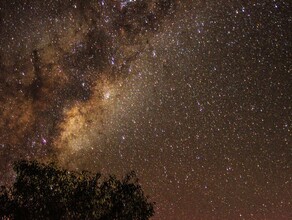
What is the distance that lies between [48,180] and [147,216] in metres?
4.74

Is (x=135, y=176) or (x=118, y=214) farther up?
(x=135, y=176)

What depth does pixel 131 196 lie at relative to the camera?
56.9 ft

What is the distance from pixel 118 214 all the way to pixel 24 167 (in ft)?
15.0

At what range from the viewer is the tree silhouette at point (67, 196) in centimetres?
1571

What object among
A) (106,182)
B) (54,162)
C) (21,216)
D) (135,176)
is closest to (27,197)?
(21,216)

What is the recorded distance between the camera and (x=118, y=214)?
1667 cm

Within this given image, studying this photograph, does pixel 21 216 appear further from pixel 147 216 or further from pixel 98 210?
pixel 147 216

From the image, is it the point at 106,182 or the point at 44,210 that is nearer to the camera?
the point at 44,210

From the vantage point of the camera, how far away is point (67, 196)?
16.3 metres

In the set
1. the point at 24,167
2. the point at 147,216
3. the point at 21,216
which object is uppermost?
the point at 24,167

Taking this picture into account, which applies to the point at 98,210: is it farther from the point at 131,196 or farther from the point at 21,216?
the point at 21,216

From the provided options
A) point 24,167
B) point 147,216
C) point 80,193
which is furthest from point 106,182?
point 24,167

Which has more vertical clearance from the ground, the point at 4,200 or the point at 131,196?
the point at 4,200

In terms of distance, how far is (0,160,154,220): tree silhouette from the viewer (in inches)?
619
